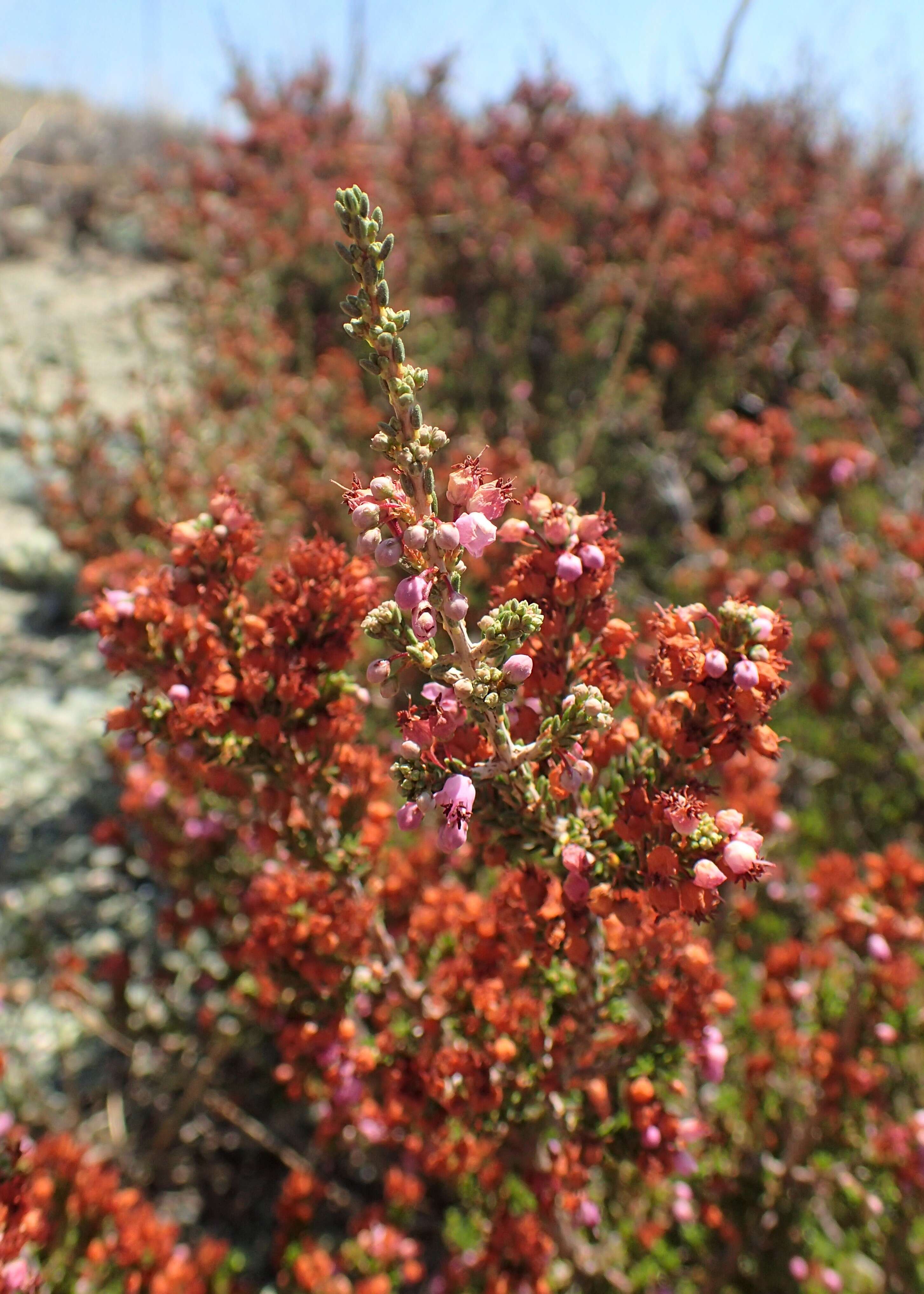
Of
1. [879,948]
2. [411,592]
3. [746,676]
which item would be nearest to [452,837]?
[411,592]

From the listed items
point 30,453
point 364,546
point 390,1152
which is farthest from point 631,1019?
point 30,453

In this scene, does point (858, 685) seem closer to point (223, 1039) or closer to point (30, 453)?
point (223, 1039)

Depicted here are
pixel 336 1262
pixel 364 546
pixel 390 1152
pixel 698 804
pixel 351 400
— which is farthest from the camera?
pixel 351 400

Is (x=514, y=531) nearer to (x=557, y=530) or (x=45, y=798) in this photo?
(x=557, y=530)

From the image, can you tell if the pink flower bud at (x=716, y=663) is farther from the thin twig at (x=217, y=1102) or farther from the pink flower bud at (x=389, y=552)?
the thin twig at (x=217, y=1102)

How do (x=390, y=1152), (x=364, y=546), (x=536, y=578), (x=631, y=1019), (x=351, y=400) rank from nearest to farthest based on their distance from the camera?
(x=364, y=546) < (x=536, y=578) < (x=631, y=1019) < (x=390, y=1152) < (x=351, y=400)

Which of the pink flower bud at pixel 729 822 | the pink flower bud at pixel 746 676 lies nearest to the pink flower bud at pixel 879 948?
the pink flower bud at pixel 729 822

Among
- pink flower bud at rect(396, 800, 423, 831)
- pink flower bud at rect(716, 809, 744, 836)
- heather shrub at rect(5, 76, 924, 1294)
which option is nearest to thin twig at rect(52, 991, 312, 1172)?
heather shrub at rect(5, 76, 924, 1294)

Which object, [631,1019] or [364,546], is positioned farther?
[631,1019]
